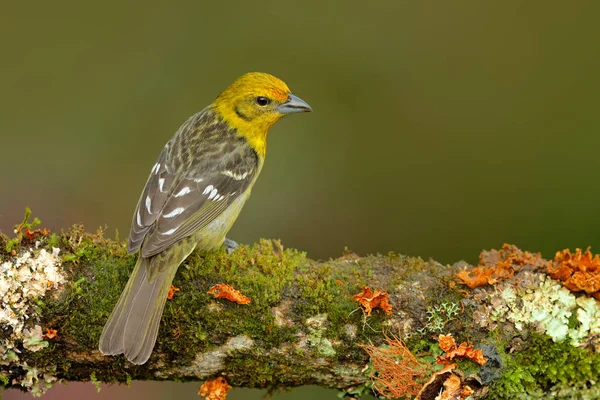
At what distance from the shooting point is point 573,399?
134 inches

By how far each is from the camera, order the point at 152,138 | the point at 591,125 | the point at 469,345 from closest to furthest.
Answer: the point at 469,345, the point at 591,125, the point at 152,138

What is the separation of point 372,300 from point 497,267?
715mm

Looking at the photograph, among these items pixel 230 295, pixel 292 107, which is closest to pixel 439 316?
pixel 230 295

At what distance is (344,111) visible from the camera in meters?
7.72

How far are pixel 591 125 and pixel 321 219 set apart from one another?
2830mm

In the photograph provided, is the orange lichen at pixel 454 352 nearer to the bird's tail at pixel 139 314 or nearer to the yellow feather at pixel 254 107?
the bird's tail at pixel 139 314

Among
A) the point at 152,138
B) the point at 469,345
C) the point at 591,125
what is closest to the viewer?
the point at 469,345

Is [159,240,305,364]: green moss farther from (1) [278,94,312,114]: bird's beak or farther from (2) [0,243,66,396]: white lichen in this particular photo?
(1) [278,94,312,114]: bird's beak

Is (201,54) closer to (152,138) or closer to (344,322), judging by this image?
(152,138)

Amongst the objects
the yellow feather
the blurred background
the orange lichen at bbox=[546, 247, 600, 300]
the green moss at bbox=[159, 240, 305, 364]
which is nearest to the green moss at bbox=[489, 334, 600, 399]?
the orange lichen at bbox=[546, 247, 600, 300]

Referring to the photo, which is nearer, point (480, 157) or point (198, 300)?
point (198, 300)

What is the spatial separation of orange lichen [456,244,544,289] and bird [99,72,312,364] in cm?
153

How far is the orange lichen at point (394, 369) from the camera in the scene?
3.36 m

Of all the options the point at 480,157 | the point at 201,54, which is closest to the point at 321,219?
the point at 480,157
